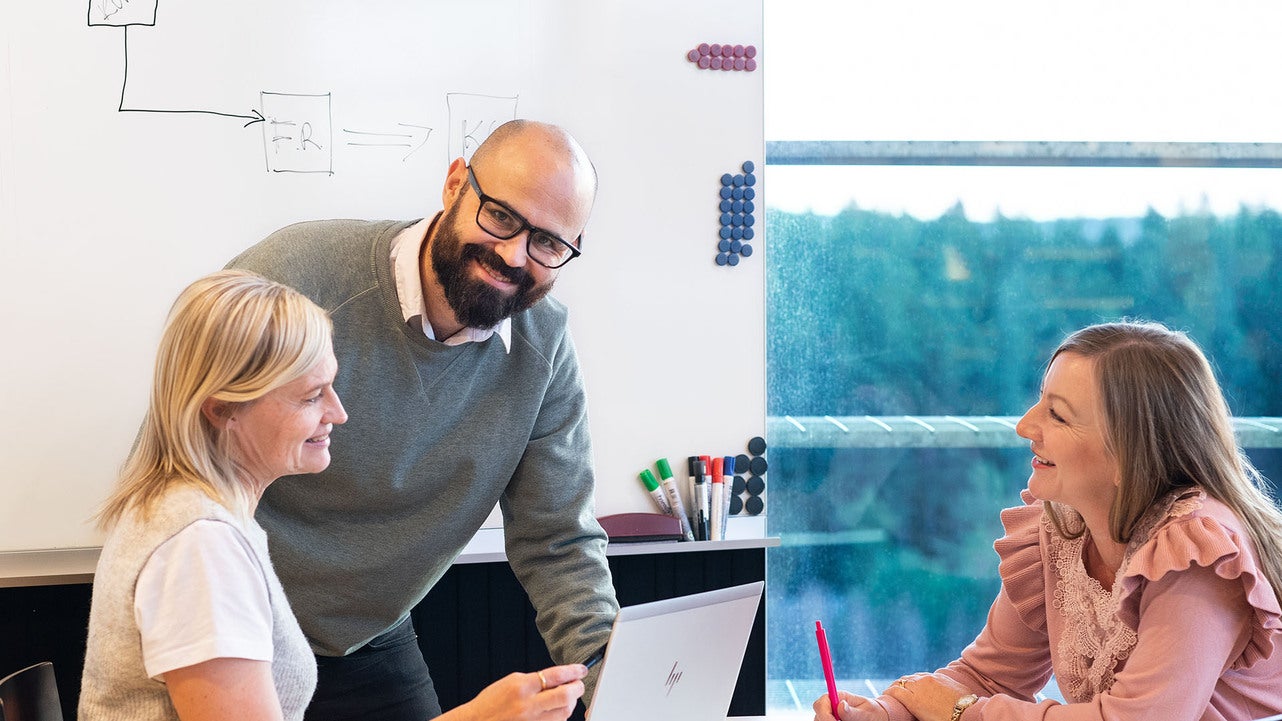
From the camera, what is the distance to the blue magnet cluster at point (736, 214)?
243 centimetres

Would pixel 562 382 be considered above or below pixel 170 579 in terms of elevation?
above

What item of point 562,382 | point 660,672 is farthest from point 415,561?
point 660,672

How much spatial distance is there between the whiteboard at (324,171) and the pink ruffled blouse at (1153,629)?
0.92m

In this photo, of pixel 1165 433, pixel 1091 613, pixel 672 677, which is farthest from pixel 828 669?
pixel 1165 433

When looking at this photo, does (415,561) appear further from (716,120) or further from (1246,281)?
(1246,281)

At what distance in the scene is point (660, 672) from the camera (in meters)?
1.22

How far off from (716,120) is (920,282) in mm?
772

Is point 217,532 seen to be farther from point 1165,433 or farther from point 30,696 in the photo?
point 1165,433

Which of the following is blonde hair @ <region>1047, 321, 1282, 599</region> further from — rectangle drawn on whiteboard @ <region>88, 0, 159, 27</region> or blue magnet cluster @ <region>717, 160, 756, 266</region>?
rectangle drawn on whiteboard @ <region>88, 0, 159, 27</region>

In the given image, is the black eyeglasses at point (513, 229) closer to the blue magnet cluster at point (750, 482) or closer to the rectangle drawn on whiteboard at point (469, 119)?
the rectangle drawn on whiteboard at point (469, 119)

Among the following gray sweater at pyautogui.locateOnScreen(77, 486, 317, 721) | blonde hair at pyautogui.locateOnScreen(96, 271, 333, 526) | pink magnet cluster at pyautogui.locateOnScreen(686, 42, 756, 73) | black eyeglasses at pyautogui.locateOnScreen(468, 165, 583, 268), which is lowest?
gray sweater at pyautogui.locateOnScreen(77, 486, 317, 721)

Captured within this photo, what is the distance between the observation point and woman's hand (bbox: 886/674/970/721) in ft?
4.99

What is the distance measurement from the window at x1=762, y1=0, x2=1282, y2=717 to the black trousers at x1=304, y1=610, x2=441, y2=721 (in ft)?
4.01

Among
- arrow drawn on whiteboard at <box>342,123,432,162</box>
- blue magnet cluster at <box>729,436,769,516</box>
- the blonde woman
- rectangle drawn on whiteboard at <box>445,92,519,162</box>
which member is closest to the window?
blue magnet cluster at <box>729,436,769,516</box>
